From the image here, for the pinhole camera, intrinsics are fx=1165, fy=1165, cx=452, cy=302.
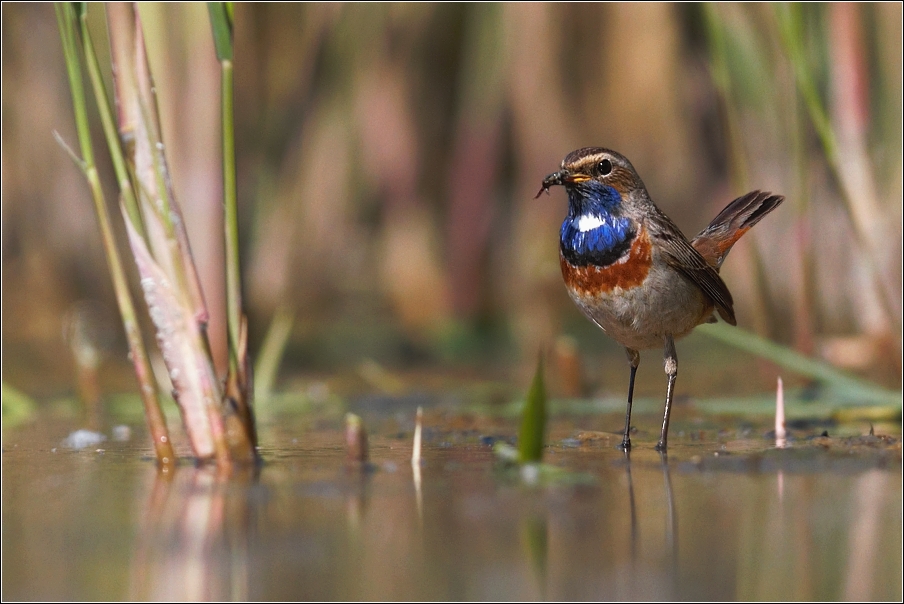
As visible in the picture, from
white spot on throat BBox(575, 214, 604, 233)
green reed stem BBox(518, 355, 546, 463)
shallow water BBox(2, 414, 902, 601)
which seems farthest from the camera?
white spot on throat BBox(575, 214, 604, 233)

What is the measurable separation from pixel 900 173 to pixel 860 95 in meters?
0.79

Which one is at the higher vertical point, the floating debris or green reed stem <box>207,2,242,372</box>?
green reed stem <box>207,2,242,372</box>

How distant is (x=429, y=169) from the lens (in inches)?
337

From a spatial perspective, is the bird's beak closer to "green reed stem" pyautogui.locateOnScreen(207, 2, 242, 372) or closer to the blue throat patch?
the blue throat patch

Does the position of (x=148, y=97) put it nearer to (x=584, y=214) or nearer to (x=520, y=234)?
(x=584, y=214)

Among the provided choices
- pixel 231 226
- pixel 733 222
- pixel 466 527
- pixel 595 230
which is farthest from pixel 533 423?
pixel 733 222

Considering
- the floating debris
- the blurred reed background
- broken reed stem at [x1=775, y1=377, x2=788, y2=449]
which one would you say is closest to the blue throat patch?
broken reed stem at [x1=775, y1=377, x2=788, y2=449]

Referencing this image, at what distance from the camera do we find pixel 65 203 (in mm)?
7582

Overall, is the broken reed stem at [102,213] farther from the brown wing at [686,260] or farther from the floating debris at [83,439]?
the brown wing at [686,260]

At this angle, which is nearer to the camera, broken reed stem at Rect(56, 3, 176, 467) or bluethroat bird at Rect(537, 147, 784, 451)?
broken reed stem at Rect(56, 3, 176, 467)

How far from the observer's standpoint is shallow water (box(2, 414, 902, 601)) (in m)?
2.11

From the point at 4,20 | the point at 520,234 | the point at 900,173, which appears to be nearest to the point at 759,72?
the point at 900,173

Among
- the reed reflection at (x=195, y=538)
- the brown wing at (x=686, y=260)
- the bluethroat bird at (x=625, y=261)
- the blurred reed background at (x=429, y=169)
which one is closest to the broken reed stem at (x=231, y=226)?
the reed reflection at (x=195, y=538)

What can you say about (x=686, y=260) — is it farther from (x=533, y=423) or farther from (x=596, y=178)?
(x=533, y=423)
